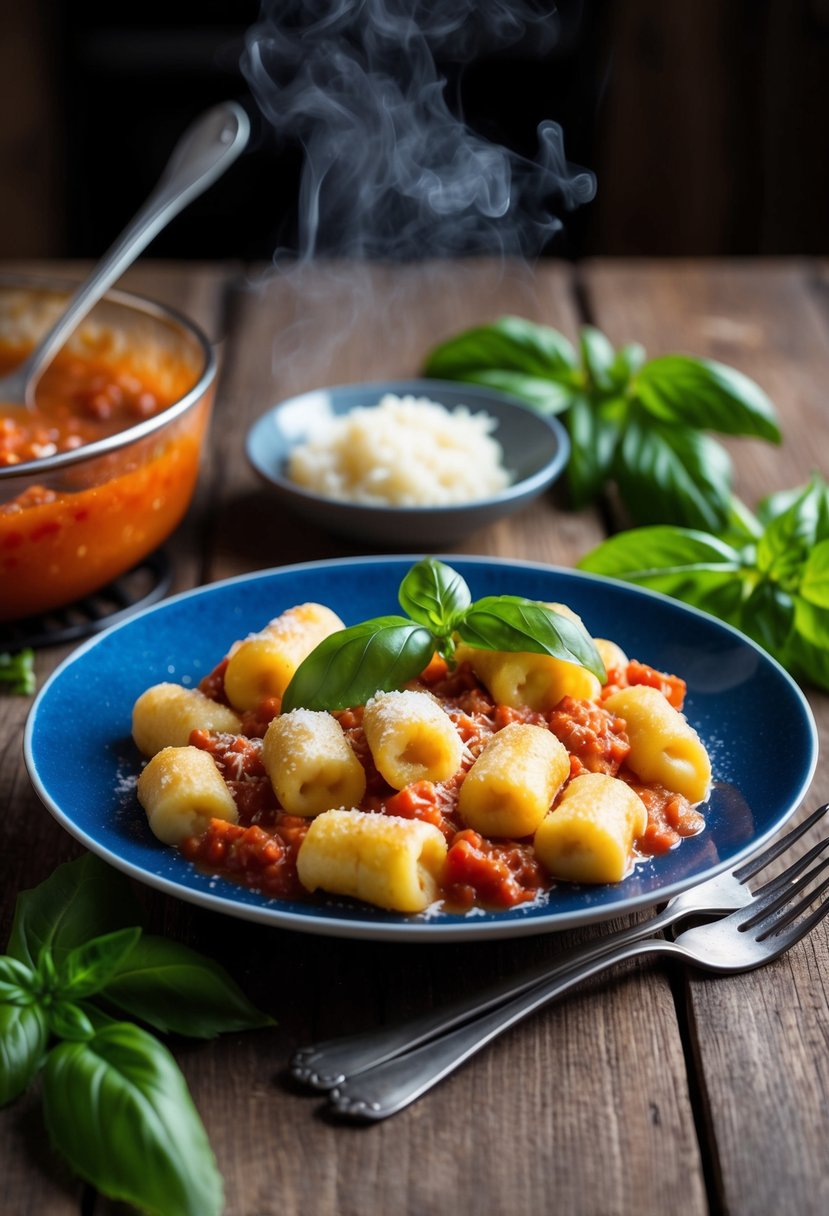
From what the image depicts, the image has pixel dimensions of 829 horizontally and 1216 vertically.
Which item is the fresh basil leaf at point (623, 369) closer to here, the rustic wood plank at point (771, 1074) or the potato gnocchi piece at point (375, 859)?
the rustic wood plank at point (771, 1074)

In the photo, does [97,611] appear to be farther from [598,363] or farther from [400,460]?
[598,363]

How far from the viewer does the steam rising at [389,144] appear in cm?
274

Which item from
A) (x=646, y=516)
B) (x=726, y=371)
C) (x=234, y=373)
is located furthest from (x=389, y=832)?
(x=234, y=373)

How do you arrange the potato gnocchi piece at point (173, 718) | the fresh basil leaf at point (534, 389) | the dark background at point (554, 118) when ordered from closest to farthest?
the potato gnocchi piece at point (173, 718) < the fresh basil leaf at point (534, 389) < the dark background at point (554, 118)

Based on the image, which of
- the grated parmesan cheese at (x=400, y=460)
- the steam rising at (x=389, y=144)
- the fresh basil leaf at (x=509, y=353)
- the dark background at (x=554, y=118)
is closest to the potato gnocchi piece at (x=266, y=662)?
the grated parmesan cheese at (x=400, y=460)

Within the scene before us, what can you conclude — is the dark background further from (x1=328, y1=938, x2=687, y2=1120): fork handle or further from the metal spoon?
(x1=328, y1=938, x2=687, y2=1120): fork handle

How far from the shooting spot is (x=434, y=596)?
4.90ft

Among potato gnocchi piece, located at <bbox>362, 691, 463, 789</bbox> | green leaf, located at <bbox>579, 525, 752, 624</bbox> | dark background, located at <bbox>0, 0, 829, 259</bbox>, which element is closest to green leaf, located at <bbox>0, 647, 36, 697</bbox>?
potato gnocchi piece, located at <bbox>362, 691, 463, 789</bbox>

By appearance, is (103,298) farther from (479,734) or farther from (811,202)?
(811,202)

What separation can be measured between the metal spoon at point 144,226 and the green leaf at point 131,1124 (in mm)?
1339

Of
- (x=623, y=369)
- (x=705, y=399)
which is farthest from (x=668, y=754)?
(x=623, y=369)

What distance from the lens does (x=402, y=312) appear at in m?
3.08

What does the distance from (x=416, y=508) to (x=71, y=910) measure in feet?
3.04

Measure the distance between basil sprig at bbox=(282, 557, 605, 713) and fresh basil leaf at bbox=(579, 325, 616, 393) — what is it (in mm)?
998
